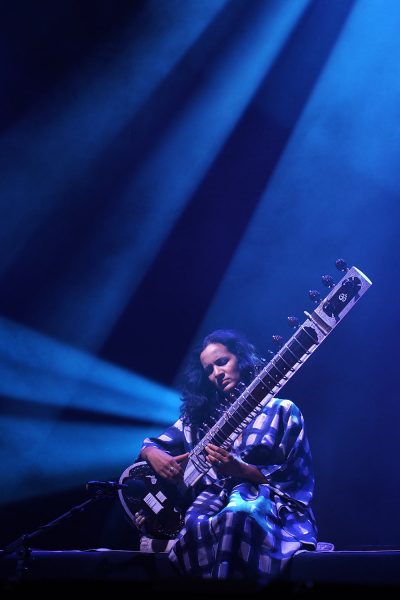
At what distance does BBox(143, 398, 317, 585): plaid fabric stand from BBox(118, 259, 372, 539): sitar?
3.3 inches

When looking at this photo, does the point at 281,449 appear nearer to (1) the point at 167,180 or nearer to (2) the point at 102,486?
(2) the point at 102,486

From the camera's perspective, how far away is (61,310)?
4500mm

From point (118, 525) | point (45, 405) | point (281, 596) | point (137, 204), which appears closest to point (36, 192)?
point (137, 204)

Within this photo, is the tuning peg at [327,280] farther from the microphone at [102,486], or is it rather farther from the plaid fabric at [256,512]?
the microphone at [102,486]

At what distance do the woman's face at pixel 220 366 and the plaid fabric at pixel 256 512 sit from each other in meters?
0.33

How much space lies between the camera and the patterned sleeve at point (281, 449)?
3025 mm

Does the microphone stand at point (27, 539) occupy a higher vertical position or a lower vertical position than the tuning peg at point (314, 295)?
lower

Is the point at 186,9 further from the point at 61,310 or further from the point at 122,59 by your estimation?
the point at 61,310

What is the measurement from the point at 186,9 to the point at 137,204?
147 cm

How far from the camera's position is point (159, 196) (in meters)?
4.64

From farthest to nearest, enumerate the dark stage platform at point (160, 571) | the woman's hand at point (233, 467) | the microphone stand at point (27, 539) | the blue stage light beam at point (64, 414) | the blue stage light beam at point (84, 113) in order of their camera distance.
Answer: the blue stage light beam at point (84, 113) < the blue stage light beam at point (64, 414) < the woman's hand at point (233, 467) < the microphone stand at point (27, 539) < the dark stage platform at point (160, 571)

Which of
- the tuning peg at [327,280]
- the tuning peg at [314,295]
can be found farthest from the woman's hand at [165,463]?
the tuning peg at [327,280]

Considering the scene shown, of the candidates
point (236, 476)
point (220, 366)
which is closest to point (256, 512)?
point (236, 476)

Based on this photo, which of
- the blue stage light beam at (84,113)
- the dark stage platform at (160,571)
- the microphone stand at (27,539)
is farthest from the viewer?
the blue stage light beam at (84,113)
